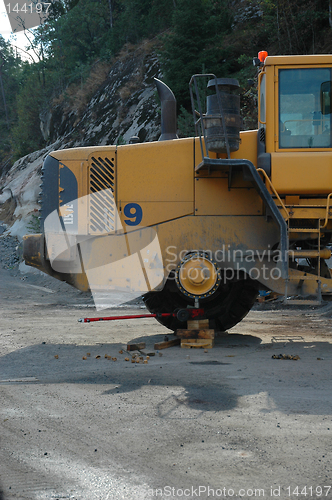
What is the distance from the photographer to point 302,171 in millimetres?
6375

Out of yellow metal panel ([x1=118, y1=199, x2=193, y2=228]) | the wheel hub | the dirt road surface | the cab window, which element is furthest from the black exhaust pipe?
the dirt road surface

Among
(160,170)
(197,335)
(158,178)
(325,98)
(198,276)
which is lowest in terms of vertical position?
(197,335)

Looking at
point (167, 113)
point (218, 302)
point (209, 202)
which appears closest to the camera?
point (209, 202)

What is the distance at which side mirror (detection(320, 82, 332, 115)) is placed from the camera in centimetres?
632

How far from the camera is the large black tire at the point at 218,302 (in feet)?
24.4

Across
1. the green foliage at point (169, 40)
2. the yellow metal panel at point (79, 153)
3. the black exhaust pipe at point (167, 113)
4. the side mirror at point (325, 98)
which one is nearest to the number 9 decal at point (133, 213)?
the yellow metal panel at point (79, 153)

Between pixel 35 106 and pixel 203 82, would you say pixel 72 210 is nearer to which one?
pixel 203 82

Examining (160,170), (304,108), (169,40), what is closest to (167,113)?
(160,170)

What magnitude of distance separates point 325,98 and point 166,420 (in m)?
4.63

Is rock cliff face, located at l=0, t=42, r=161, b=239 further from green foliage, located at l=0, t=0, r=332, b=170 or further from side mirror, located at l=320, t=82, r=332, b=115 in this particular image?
side mirror, located at l=320, t=82, r=332, b=115

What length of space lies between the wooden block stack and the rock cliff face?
1442 cm

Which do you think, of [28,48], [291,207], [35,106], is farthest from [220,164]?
[28,48]

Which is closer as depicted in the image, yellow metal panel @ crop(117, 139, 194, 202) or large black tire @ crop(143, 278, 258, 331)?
yellow metal panel @ crop(117, 139, 194, 202)

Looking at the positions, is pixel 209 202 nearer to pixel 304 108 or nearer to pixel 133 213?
pixel 133 213
